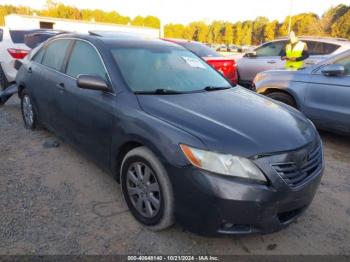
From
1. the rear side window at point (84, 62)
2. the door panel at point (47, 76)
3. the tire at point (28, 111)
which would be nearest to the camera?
the rear side window at point (84, 62)

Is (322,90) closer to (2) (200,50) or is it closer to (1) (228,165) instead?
(1) (228,165)

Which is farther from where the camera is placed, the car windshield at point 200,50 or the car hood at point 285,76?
the car windshield at point 200,50

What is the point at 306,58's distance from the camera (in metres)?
7.80

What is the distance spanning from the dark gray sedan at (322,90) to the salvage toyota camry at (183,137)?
76.4 inches

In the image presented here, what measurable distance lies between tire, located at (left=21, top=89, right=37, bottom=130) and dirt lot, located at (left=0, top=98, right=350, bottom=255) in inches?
40.1

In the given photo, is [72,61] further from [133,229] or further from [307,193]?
[307,193]

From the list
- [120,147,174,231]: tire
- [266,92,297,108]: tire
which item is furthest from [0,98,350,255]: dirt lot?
[266,92,297,108]: tire

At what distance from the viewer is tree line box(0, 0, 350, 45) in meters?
47.7

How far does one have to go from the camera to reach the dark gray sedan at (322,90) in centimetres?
491

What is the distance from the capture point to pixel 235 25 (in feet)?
235

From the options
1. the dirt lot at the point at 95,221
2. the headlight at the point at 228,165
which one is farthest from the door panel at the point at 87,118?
the headlight at the point at 228,165

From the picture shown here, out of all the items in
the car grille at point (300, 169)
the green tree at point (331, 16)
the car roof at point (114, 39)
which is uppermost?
the green tree at point (331, 16)

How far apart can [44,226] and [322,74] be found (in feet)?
14.5

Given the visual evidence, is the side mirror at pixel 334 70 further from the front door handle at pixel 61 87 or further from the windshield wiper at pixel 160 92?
the front door handle at pixel 61 87
